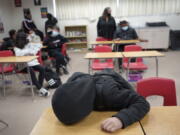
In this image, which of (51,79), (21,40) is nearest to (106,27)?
(51,79)

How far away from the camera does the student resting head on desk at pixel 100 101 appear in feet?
2.91

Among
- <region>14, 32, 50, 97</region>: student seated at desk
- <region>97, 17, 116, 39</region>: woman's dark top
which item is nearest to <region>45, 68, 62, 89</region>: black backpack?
<region>14, 32, 50, 97</region>: student seated at desk

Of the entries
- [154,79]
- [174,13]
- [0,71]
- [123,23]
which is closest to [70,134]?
[154,79]

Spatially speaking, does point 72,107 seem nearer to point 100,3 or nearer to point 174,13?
point 100,3

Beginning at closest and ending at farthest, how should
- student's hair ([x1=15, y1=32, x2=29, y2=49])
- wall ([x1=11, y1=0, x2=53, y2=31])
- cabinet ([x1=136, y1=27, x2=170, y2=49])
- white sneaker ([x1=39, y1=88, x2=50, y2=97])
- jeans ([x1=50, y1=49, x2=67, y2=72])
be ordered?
white sneaker ([x1=39, y1=88, x2=50, y2=97])
student's hair ([x1=15, y1=32, x2=29, y2=49])
jeans ([x1=50, y1=49, x2=67, y2=72])
cabinet ([x1=136, y1=27, x2=170, y2=49])
wall ([x1=11, y1=0, x2=53, y2=31])

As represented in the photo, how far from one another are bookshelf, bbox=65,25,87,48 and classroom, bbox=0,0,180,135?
41 mm

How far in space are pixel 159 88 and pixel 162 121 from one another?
537 mm

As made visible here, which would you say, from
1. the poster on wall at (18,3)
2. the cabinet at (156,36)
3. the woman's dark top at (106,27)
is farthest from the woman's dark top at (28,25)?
the cabinet at (156,36)

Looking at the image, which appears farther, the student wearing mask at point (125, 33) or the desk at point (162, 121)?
the student wearing mask at point (125, 33)

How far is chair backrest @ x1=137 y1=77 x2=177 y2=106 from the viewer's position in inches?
59.7

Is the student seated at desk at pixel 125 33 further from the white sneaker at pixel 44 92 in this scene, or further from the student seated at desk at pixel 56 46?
the white sneaker at pixel 44 92

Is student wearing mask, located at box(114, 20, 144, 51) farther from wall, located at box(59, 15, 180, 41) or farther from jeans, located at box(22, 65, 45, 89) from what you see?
wall, located at box(59, 15, 180, 41)

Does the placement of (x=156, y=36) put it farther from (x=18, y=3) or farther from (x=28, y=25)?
(x=18, y=3)

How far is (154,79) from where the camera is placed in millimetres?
1527
